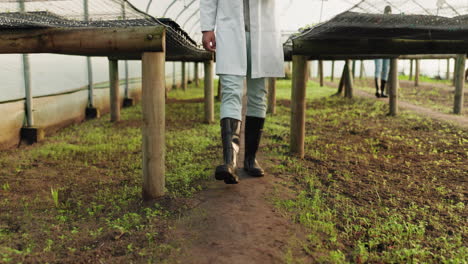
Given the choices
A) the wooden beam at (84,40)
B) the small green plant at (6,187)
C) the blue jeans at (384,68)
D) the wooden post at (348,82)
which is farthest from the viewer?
the wooden post at (348,82)

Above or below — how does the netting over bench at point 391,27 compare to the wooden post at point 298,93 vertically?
above

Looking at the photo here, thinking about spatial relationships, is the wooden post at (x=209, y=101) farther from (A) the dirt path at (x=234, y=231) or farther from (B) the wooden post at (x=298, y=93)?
(A) the dirt path at (x=234, y=231)

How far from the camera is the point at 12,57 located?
15.6 feet

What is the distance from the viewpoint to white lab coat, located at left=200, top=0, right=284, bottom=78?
3.01m

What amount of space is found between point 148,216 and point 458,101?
6.09 m

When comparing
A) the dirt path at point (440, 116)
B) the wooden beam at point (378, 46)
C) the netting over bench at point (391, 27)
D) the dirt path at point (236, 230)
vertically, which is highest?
the netting over bench at point (391, 27)

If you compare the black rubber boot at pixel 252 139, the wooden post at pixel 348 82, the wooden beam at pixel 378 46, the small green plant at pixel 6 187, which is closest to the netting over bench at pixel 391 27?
the wooden beam at pixel 378 46

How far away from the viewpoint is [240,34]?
3.04m

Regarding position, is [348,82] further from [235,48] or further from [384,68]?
[235,48]

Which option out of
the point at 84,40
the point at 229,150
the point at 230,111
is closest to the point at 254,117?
the point at 230,111

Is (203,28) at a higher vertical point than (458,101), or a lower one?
higher

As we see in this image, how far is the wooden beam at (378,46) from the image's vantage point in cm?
378

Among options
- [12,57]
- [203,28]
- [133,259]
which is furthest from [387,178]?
[12,57]

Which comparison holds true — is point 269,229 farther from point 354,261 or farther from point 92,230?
point 92,230
